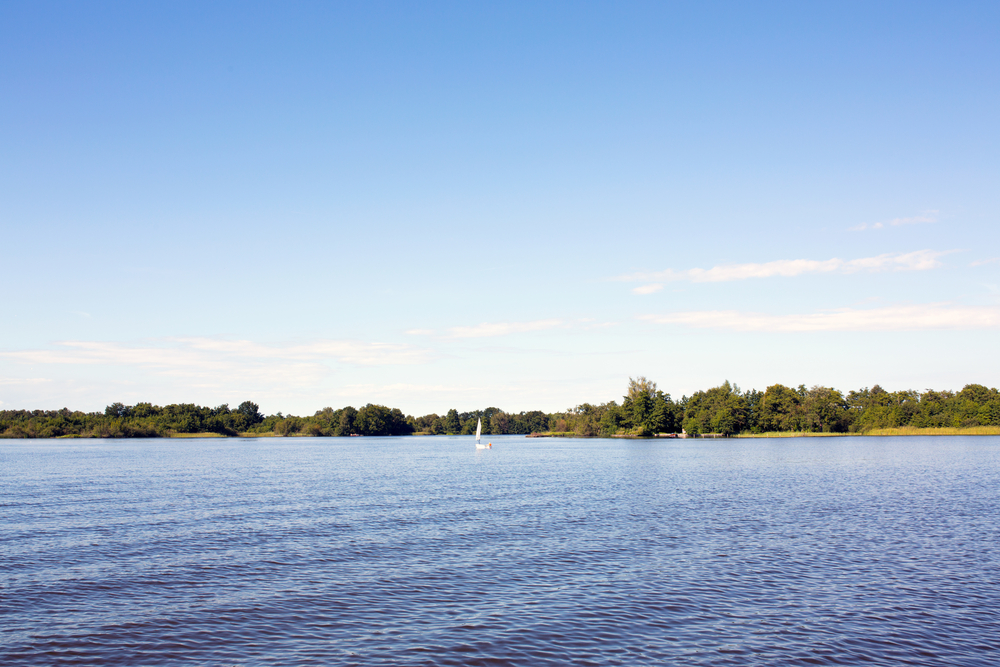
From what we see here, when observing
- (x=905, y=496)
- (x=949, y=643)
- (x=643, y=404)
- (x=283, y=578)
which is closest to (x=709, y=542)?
(x=949, y=643)

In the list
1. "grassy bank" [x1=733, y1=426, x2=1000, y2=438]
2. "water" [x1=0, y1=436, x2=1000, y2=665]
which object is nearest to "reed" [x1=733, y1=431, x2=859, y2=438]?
"grassy bank" [x1=733, y1=426, x2=1000, y2=438]

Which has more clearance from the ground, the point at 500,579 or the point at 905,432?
the point at 500,579

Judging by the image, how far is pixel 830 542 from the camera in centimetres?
2748

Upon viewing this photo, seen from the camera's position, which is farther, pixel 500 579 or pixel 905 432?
pixel 905 432

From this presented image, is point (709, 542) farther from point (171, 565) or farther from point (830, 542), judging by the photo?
point (171, 565)

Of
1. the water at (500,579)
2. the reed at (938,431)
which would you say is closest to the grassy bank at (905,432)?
the reed at (938,431)

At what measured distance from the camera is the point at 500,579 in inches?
840

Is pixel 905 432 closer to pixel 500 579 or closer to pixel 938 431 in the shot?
pixel 938 431

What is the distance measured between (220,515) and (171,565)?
12.8m

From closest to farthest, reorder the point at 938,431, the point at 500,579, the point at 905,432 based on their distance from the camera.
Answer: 1. the point at 500,579
2. the point at 938,431
3. the point at 905,432

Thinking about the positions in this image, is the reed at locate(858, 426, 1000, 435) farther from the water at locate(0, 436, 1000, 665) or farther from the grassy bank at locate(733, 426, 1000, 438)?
the water at locate(0, 436, 1000, 665)

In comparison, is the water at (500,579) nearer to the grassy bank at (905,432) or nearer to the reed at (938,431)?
the grassy bank at (905,432)

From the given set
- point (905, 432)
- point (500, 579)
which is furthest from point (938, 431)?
point (500, 579)

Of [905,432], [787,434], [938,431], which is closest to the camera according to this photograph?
A: [938,431]
